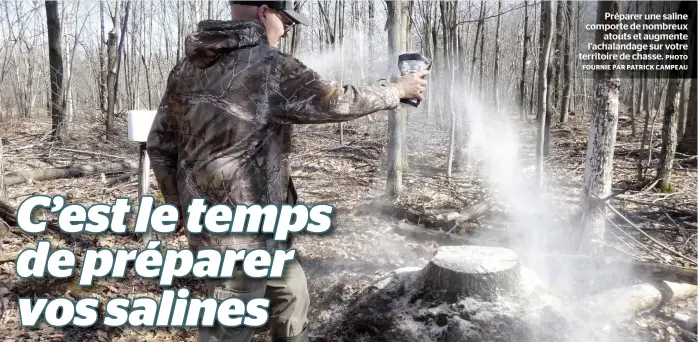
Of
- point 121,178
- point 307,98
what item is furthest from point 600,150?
point 121,178

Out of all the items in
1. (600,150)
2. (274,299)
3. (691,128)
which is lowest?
(274,299)

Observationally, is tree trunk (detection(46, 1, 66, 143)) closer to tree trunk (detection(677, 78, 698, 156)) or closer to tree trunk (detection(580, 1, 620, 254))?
tree trunk (detection(580, 1, 620, 254))

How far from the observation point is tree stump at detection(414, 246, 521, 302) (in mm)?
3395

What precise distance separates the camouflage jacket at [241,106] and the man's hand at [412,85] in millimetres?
116

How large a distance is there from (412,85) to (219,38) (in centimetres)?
95

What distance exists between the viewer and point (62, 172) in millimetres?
7891

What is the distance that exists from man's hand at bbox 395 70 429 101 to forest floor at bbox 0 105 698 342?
225 centimetres

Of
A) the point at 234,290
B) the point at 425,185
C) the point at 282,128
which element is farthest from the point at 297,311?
the point at 425,185

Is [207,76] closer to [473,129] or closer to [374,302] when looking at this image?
[374,302]

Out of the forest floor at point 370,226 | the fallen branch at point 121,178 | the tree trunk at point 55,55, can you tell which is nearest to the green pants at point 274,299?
the forest floor at point 370,226

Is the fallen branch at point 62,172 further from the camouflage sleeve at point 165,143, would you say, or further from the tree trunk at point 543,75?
the tree trunk at point 543,75

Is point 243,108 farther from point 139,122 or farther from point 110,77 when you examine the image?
point 110,77

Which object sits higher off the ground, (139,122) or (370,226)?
(139,122)

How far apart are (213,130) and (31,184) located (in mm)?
7205
